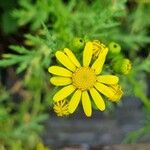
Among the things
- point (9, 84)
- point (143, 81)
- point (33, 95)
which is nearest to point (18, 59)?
point (33, 95)

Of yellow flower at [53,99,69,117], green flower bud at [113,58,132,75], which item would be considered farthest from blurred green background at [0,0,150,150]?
yellow flower at [53,99,69,117]

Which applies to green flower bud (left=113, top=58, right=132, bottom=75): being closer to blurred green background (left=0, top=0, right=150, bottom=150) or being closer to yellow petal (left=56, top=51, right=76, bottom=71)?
yellow petal (left=56, top=51, right=76, bottom=71)

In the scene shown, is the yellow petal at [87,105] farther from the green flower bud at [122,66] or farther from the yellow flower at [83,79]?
the green flower bud at [122,66]

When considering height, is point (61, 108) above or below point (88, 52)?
below

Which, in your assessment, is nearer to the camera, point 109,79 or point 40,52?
point 109,79

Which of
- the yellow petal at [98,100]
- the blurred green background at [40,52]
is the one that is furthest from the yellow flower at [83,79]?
the blurred green background at [40,52]

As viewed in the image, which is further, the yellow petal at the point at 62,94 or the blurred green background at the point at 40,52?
the blurred green background at the point at 40,52

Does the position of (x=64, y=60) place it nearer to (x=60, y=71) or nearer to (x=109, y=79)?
(x=60, y=71)

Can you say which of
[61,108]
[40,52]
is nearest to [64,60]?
[61,108]
